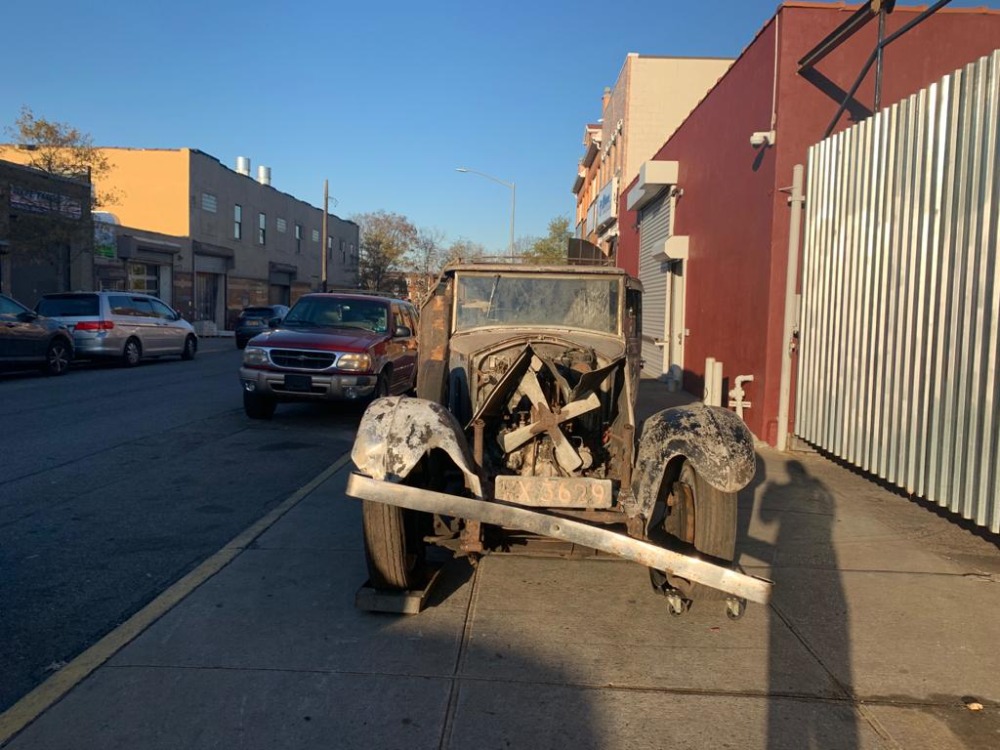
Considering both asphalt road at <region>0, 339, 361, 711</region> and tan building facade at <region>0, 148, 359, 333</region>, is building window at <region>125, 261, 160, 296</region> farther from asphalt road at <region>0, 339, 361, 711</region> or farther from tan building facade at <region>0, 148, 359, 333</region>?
asphalt road at <region>0, 339, 361, 711</region>

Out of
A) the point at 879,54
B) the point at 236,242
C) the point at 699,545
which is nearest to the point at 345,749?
the point at 699,545

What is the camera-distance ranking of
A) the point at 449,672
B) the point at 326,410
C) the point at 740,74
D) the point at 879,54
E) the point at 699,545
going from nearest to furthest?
1. the point at 449,672
2. the point at 699,545
3. the point at 879,54
4. the point at 740,74
5. the point at 326,410

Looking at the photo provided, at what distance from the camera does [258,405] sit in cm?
1073

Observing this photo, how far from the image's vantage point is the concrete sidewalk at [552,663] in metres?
3.21

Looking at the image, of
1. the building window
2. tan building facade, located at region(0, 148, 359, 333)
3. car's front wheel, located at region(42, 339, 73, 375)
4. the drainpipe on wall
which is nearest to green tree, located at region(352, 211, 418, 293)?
tan building facade, located at region(0, 148, 359, 333)

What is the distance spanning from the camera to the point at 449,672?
145 inches

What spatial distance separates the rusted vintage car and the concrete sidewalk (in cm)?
35

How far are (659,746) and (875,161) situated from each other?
5580 mm

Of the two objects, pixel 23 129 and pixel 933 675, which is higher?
pixel 23 129

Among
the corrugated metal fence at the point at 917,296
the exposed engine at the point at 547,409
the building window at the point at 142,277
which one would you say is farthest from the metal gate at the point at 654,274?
the building window at the point at 142,277

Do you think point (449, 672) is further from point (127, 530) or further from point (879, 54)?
point (879, 54)

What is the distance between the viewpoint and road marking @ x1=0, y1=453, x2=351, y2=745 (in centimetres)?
327

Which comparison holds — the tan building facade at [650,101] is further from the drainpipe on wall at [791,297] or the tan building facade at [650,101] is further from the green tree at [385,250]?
the green tree at [385,250]

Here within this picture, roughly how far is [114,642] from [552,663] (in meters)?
2.22
